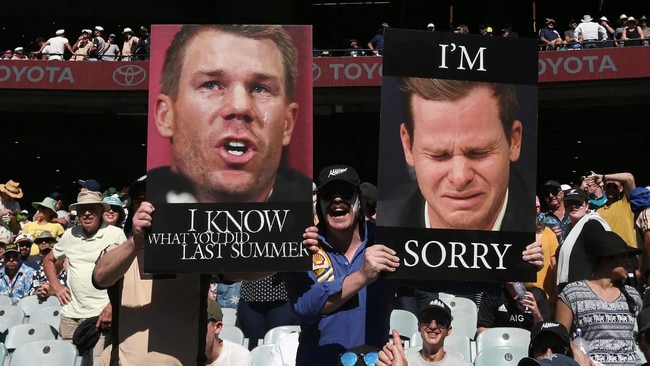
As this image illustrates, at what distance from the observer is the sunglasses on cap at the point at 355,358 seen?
3146mm

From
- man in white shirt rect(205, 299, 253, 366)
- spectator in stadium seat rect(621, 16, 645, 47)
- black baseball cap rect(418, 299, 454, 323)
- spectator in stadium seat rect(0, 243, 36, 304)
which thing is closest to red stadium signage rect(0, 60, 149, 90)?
spectator in stadium seat rect(621, 16, 645, 47)

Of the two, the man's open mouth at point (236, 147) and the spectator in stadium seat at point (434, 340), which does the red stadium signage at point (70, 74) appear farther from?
the man's open mouth at point (236, 147)

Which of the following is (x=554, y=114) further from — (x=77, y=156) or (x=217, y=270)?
(x=217, y=270)

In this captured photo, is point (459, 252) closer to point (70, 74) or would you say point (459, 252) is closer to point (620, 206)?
point (620, 206)

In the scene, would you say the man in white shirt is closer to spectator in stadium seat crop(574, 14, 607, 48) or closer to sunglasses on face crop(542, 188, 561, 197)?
sunglasses on face crop(542, 188, 561, 197)

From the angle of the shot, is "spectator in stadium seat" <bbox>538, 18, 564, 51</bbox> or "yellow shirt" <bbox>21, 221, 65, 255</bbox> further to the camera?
"spectator in stadium seat" <bbox>538, 18, 564, 51</bbox>

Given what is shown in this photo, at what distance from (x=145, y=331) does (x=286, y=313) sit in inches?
150

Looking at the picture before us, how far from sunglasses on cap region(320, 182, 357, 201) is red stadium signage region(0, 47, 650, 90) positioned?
1611cm

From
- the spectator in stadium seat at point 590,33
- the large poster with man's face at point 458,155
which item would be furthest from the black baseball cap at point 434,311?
the spectator in stadium seat at point 590,33

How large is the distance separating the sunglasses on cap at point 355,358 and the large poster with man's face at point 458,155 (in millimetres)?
702

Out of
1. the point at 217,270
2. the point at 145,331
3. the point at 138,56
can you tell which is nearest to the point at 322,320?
the point at 217,270

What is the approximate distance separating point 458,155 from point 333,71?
658 inches

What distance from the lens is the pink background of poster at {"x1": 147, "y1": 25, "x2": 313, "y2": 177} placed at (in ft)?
13.3

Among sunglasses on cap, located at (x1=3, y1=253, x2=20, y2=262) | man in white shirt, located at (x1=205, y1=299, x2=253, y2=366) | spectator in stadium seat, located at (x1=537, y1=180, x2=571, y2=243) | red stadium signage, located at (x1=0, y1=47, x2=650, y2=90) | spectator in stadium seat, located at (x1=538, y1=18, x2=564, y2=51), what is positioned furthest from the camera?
spectator in stadium seat, located at (x1=538, y1=18, x2=564, y2=51)
